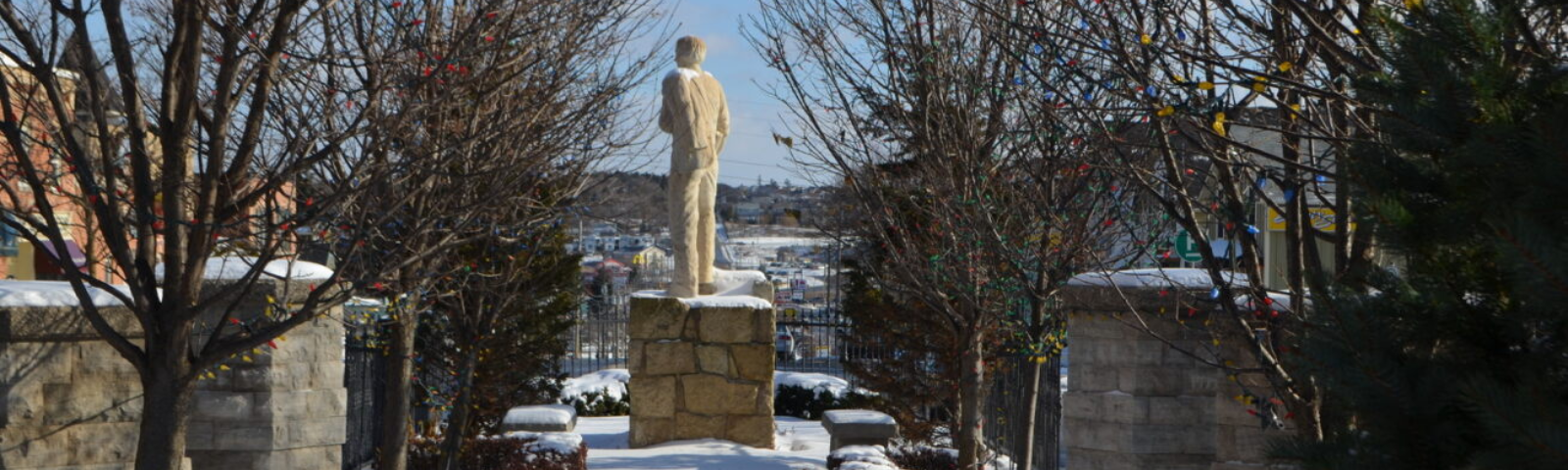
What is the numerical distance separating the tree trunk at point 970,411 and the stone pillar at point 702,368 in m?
3.20

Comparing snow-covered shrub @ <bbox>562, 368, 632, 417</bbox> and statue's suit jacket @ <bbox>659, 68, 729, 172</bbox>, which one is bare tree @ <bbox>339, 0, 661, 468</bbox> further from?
snow-covered shrub @ <bbox>562, 368, 632, 417</bbox>

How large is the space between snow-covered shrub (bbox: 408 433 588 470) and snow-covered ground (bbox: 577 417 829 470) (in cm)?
54

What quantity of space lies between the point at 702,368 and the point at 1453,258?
9.46 meters

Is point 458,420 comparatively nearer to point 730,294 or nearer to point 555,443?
point 555,443

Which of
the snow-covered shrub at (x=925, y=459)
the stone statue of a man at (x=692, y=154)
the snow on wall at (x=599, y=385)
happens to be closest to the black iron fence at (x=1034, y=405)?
the snow-covered shrub at (x=925, y=459)

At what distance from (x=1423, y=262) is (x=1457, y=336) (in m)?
0.16

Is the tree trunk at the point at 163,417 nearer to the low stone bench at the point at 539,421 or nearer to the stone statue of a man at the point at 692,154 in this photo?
the low stone bench at the point at 539,421

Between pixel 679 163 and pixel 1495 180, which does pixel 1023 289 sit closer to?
pixel 679 163

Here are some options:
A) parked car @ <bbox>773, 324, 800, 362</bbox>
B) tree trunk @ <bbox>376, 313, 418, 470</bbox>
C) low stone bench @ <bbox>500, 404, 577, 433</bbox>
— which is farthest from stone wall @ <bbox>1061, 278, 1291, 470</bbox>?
parked car @ <bbox>773, 324, 800, 362</bbox>

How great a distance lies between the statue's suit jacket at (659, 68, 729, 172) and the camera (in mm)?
11172

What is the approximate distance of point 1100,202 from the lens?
809 cm

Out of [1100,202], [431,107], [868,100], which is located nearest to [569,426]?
[868,100]

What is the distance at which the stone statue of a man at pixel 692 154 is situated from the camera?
11203 mm

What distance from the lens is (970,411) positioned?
28.2 ft
